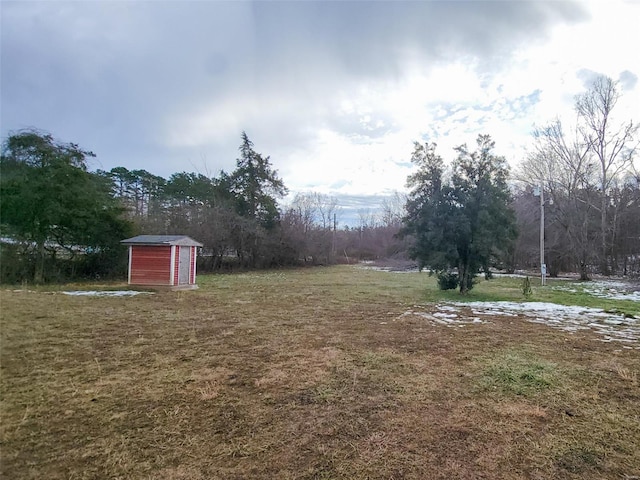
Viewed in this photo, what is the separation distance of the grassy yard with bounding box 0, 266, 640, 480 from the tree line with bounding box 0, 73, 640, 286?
56.2 inches

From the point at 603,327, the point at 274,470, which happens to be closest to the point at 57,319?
the point at 274,470

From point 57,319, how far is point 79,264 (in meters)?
8.69

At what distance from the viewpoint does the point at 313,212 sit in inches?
1379

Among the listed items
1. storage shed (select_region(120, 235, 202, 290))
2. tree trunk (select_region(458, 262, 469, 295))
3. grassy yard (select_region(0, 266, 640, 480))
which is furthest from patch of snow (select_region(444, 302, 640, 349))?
storage shed (select_region(120, 235, 202, 290))

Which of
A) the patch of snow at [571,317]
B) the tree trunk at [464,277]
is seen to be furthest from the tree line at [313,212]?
the patch of snow at [571,317]

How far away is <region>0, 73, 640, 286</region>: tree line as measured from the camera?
32.4 feet

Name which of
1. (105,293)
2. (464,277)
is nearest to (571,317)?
(464,277)

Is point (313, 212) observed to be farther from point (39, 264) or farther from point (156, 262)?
point (39, 264)

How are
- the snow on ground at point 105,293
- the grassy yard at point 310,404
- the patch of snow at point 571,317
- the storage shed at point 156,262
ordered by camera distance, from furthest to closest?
the storage shed at point 156,262 < the snow on ground at point 105,293 < the patch of snow at point 571,317 < the grassy yard at point 310,404

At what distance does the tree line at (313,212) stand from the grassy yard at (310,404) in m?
1.43

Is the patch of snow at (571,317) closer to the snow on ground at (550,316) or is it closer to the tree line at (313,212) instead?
the snow on ground at (550,316)

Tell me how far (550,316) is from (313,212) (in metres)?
28.6

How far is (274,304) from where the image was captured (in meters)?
8.81

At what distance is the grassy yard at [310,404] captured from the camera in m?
2.12
